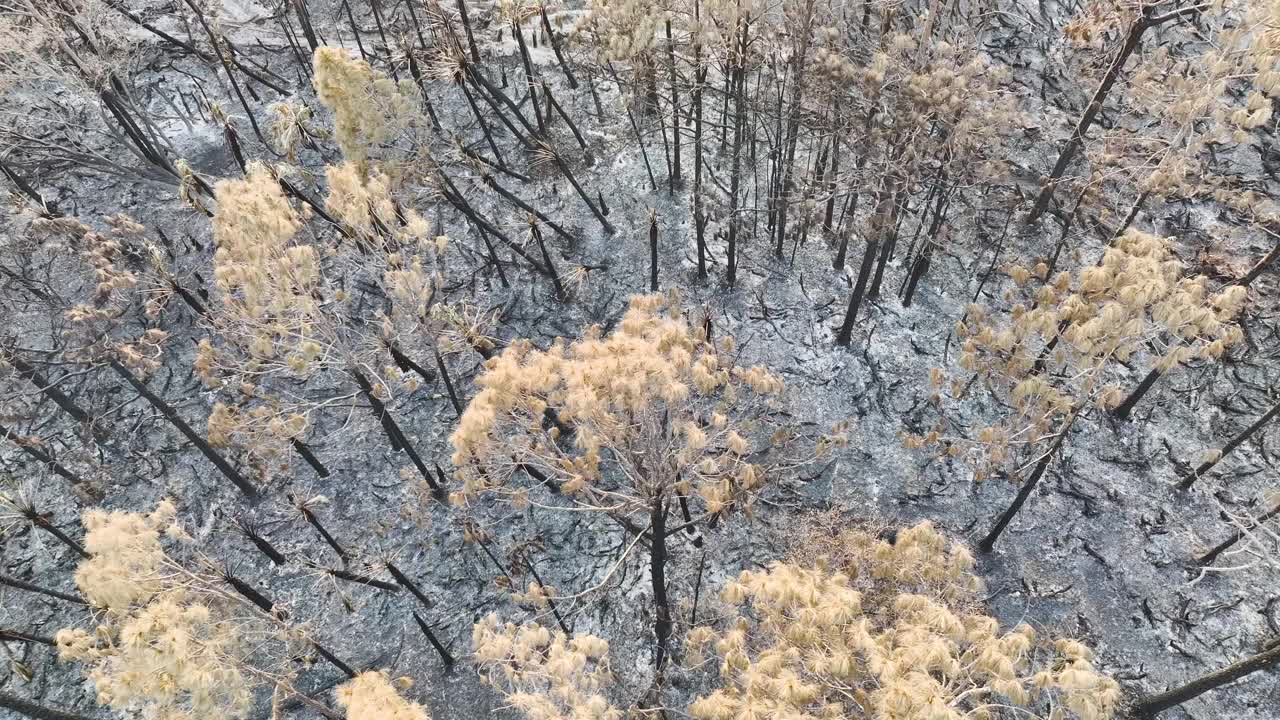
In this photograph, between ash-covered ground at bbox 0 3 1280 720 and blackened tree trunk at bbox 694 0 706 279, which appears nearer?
ash-covered ground at bbox 0 3 1280 720

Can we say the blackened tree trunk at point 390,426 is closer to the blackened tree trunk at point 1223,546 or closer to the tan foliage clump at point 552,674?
the tan foliage clump at point 552,674

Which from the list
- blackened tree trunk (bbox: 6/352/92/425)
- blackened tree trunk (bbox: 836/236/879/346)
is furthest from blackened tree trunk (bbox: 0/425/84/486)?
blackened tree trunk (bbox: 836/236/879/346)

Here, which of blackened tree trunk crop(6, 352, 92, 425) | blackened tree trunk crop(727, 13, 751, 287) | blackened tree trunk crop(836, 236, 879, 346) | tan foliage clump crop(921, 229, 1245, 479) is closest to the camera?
tan foliage clump crop(921, 229, 1245, 479)

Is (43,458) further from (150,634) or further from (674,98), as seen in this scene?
(674,98)

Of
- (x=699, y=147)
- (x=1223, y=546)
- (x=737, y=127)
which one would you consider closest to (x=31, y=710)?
(x=699, y=147)

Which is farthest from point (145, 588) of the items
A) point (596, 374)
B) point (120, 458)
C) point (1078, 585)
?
point (1078, 585)

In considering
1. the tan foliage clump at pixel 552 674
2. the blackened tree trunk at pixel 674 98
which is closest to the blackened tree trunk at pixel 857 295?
the blackened tree trunk at pixel 674 98

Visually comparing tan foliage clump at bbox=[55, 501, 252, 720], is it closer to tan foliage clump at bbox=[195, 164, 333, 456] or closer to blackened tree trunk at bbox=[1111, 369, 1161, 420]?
tan foliage clump at bbox=[195, 164, 333, 456]
